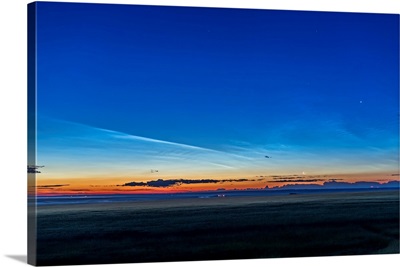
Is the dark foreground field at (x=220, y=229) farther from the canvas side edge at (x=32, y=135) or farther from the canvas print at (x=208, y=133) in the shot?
the canvas side edge at (x=32, y=135)

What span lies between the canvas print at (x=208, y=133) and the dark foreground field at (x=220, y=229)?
2cm

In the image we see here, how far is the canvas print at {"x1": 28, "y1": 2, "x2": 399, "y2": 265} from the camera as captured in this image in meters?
16.1

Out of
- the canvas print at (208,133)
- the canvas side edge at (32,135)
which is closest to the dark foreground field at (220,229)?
the canvas print at (208,133)

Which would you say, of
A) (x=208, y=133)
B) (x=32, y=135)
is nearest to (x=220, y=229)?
(x=208, y=133)

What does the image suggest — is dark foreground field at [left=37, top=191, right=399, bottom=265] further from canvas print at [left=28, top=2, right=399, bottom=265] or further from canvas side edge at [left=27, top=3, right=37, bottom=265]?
canvas side edge at [left=27, top=3, right=37, bottom=265]

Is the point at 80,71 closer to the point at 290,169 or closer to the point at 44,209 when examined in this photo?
the point at 44,209

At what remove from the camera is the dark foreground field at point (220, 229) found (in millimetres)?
16125

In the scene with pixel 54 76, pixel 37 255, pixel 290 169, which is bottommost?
pixel 37 255

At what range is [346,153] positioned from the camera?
682 inches

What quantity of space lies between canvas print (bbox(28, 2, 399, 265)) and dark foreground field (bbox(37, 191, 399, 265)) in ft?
0.06

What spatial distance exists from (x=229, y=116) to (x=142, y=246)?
2.07 metres

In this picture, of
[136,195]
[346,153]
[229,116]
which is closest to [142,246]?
[136,195]

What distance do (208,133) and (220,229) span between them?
1276mm

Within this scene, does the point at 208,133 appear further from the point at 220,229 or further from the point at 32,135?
the point at 32,135
